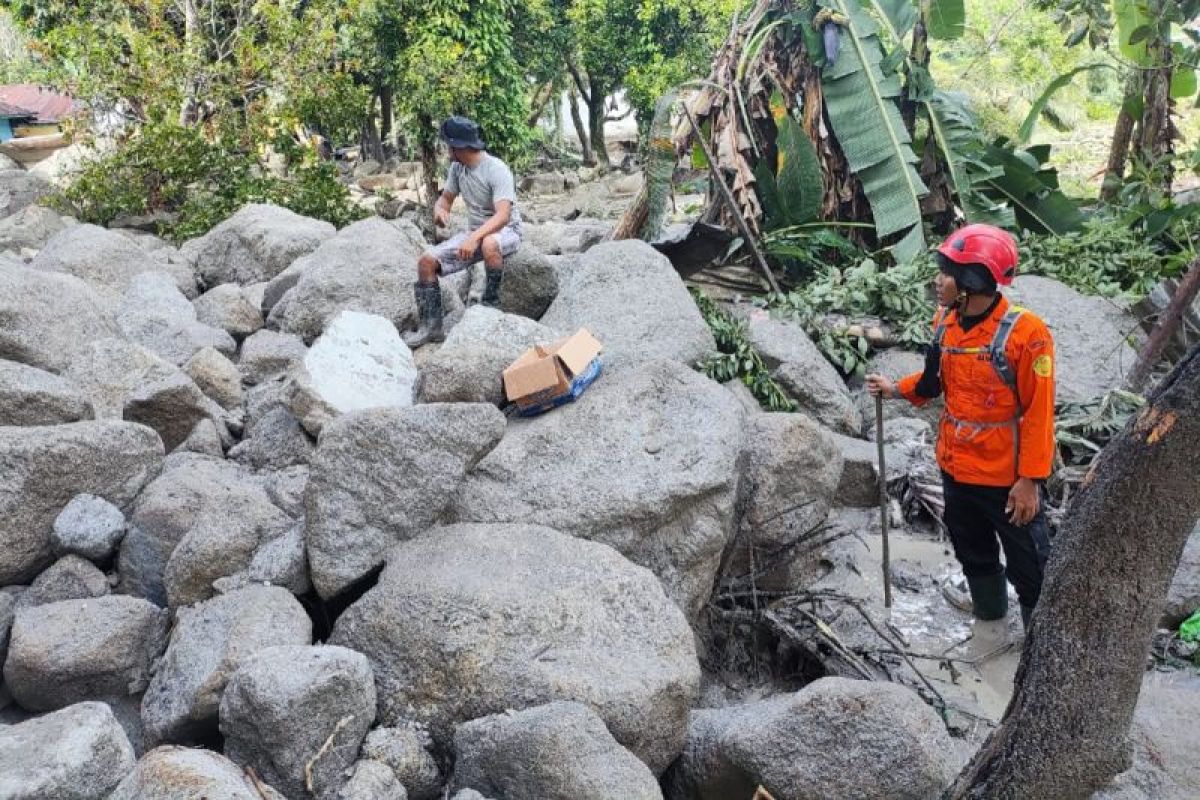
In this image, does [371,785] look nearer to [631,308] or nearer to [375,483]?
[375,483]

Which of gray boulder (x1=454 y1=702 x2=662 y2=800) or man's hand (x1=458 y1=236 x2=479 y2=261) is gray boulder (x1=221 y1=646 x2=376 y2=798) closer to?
gray boulder (x1=454 y1=702 x2=662 y2=800)

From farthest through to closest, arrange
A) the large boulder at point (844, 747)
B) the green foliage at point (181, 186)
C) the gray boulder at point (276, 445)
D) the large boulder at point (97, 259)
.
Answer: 1. the green foliage at point (181, 186)
2. the large boulder at point (97, 259)
3. the gray boulder at point (276, 445)
4. the large boulder at point (844, 747)

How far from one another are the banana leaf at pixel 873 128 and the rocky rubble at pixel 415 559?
7.75 feet

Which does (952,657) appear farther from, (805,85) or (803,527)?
(805,85)

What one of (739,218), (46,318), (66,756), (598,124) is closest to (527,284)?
(739,218)

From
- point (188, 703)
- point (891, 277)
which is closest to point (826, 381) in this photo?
point (891, 277)

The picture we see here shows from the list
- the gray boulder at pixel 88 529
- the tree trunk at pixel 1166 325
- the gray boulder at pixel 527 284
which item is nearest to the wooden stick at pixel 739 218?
the gray boulder at pixel 527 284

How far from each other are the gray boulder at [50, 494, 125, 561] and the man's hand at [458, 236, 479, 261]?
9.43 feet

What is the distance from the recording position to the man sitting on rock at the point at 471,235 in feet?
22.5

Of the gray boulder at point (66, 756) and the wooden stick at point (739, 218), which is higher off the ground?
the wooden stick at point (739, 218)

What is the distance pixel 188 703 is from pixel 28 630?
904 mm

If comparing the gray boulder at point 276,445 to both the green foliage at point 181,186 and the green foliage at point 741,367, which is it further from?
the green foliage at point 181,186

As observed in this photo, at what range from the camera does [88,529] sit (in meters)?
4.63

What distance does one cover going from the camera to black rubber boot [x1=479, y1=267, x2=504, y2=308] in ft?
23.0
